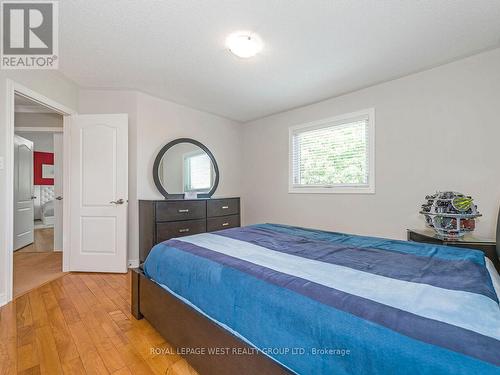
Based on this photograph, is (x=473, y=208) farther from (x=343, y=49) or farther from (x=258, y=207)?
(x=258, y=207)

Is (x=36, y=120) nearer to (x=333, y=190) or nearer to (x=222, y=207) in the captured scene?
(x=222, y=207)

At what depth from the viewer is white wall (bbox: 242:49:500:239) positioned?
2309 mm

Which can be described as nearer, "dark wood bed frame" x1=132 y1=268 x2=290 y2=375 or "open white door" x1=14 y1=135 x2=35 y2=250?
"dark wood bed frame" x1=132 y1=268 x2=290 y2=375

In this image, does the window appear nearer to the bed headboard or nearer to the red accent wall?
the red accent wall

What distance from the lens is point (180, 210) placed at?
3266 mm

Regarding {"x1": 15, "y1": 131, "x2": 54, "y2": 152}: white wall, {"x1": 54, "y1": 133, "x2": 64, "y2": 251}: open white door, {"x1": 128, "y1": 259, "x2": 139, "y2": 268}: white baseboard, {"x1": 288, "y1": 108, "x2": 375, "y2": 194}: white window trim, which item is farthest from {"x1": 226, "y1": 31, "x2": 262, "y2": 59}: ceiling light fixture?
{"x1": 15, "y1": 131, "x2": 54, "y2": 152}: white wall

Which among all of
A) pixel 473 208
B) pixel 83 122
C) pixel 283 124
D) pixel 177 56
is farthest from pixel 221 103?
pixel 473 208

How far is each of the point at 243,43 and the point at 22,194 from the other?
4865mm

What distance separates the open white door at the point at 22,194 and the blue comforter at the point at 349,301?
4145 mm

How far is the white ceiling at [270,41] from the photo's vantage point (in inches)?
70.2

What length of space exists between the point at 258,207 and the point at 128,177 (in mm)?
2167

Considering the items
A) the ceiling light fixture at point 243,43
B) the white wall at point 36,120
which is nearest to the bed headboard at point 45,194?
the white wall at point 36,120

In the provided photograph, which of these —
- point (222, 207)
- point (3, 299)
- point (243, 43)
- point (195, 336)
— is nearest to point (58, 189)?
point (3, 299)

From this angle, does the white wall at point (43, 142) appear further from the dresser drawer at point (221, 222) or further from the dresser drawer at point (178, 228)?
the dresser drawer at point (221, 222)
